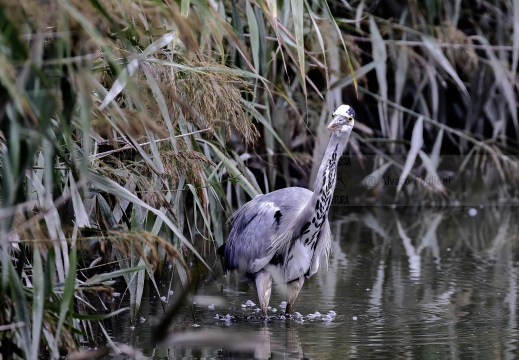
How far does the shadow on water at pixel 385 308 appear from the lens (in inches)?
147

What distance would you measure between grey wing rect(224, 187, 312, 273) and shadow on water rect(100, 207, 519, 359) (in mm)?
233

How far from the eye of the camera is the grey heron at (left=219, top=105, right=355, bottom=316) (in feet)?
14.7

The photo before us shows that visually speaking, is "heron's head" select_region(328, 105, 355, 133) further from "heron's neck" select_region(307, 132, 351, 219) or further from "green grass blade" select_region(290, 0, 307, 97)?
"green grass blade" select_region(290, 0, 307, 97)

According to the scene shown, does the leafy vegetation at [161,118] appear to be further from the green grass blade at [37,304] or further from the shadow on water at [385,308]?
the shadow on water at [385,308]

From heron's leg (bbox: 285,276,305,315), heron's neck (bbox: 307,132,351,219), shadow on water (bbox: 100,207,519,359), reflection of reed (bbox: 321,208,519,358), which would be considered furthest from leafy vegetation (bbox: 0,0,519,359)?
reflection of reed (bbox: 321,208,519,358)

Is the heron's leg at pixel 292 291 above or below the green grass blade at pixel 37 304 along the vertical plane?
below

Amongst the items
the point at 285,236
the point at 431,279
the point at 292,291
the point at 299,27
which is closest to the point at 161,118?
the point at 299,27

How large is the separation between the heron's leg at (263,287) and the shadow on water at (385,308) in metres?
0.08

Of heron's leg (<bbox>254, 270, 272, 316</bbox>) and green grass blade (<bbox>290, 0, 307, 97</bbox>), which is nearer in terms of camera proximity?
green grass blade (<bbox>290, 0, 307, 97</bbox>)

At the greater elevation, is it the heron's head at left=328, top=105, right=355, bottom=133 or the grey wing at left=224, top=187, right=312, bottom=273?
the heron's head at left=328, top=105, right=355, bottom=133

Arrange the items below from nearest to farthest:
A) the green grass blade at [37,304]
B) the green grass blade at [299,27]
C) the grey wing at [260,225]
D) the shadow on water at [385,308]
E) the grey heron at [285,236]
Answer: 1. the green grass blade at [37,304]
2. the green grass blade at [299,27]
3. the shadow on water at [385,308]
4. the grey heron at [285,236]
5. the grey wing at [260,225]

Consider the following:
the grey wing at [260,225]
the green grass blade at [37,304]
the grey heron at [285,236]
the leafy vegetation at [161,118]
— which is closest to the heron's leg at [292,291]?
the grey heron at [285,236]

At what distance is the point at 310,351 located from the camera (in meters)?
3.71

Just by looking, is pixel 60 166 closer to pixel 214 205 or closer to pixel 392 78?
pixel 214 205
